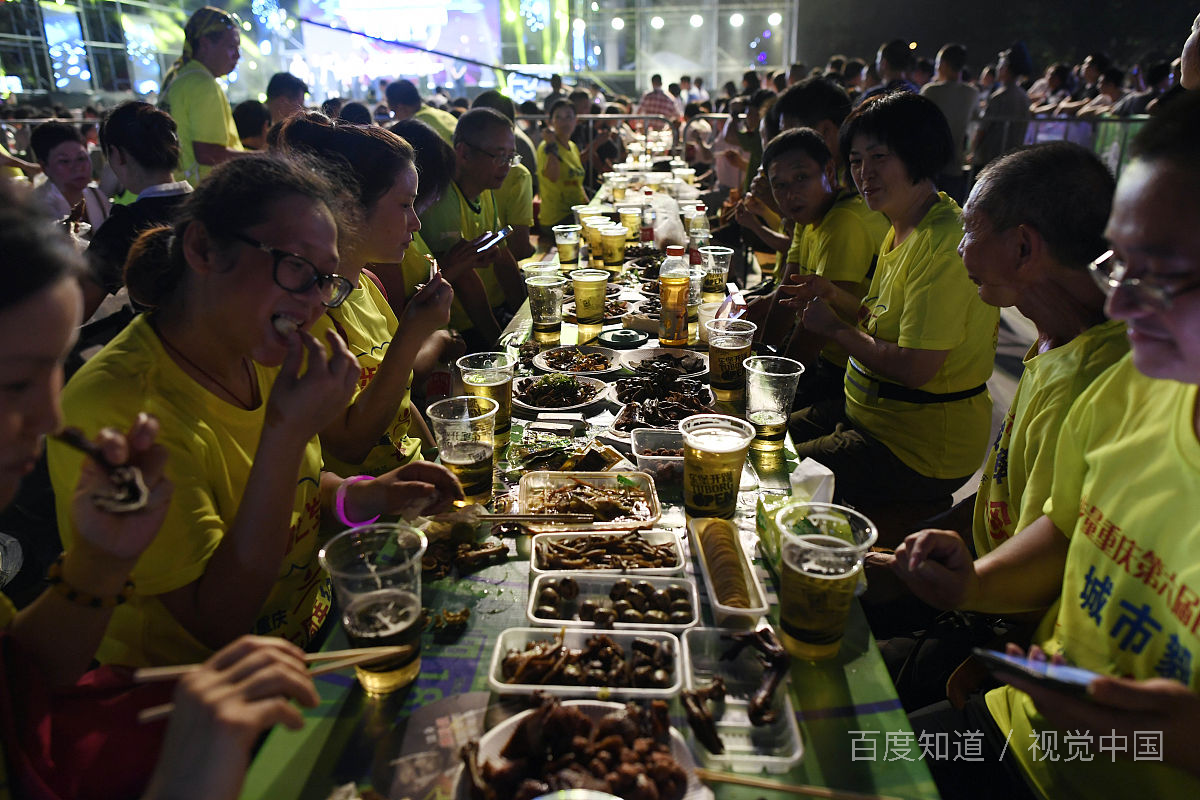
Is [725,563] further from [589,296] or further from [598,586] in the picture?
[589,296]

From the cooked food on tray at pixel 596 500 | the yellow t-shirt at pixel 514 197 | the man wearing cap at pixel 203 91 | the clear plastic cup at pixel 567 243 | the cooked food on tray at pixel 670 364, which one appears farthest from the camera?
the yellow t-shirt at pixel 514 197

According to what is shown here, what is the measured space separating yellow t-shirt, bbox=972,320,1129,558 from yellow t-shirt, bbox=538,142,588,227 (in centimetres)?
817

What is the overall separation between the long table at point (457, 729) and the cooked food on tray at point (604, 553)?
0.68 feet

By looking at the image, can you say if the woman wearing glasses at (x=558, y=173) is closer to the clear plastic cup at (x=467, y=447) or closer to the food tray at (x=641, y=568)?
the clear plastic cup at (x=467, y=447)

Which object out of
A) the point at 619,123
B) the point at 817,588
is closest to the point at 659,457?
the point at 817,588

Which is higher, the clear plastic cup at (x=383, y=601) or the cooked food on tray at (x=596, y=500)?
the clear plastic cup at (x=383, y=601)

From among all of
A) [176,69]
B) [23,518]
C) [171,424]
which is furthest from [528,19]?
[171,424]

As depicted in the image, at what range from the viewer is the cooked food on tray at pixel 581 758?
1279mm

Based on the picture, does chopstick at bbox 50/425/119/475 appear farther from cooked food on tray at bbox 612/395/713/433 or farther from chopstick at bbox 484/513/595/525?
cooked food on tray at bbox 612/395/713/433

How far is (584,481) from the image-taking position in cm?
240

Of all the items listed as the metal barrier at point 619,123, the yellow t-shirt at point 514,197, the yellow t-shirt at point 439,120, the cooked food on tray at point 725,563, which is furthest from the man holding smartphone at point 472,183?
the metal barrier at point 619,123

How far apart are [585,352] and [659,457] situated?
1.38m

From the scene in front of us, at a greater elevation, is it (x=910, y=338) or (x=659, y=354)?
(x=910, y=338)

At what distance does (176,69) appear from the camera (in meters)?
6.91
